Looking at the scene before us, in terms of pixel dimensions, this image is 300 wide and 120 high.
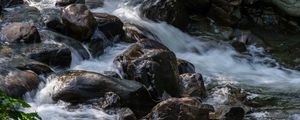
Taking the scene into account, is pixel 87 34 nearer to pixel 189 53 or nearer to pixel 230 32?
pixel 189 53

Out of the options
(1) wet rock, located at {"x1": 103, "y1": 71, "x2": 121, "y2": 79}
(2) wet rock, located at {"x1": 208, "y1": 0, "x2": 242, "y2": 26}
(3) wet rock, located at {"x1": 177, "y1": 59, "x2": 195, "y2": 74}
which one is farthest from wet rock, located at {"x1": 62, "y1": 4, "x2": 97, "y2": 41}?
(2) wet rock, located at {"x1": 208, "y1": 0, "x2": 242, "y2": 26}

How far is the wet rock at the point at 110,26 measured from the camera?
1184cm

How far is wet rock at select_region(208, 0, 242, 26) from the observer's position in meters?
14.7

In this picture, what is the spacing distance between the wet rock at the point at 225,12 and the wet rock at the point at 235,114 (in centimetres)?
673

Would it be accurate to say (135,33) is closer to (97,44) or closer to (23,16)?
(97,44)

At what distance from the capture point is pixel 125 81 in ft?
28.1

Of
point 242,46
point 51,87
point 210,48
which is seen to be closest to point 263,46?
point 242,46

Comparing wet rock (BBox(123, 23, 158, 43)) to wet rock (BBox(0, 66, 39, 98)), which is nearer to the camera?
wet rock (BBox(0, 66, 39, 98))

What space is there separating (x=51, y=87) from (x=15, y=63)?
105cm

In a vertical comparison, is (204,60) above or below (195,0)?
below

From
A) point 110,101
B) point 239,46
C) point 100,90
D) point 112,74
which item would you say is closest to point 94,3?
point 239,46

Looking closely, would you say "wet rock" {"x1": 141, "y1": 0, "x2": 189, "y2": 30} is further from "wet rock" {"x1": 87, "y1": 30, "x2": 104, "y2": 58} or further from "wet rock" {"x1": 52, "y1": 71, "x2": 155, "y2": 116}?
"wet rock" {"x1": 52, "y1": 71, "x2": 155, "y2": 116}

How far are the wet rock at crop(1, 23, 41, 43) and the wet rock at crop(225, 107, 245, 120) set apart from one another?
4.45 metres

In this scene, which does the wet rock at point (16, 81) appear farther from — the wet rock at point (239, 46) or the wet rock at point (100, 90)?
the wet rock at point (239, 46)
